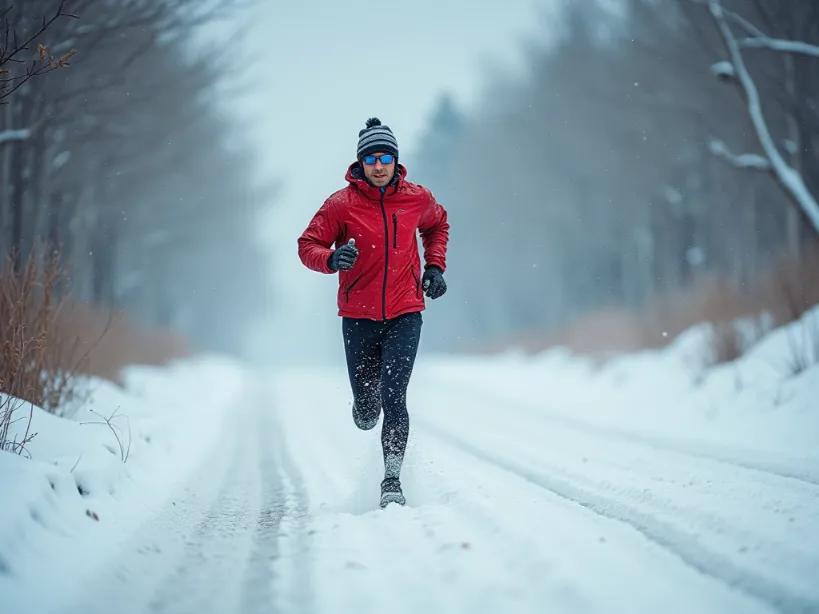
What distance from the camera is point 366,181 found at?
425 centimetres

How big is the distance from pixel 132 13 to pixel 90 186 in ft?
27.0

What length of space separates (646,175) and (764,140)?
12.9 m

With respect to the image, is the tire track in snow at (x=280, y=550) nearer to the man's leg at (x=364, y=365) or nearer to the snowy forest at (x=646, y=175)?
the man's leg at (x=364, y=365)

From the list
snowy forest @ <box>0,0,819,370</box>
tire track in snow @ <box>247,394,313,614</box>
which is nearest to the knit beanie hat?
snowy forest @ <box>0,0,819,370</box>

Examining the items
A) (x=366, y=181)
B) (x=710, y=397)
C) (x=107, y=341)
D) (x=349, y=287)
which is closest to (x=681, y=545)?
(x=349, y=287)

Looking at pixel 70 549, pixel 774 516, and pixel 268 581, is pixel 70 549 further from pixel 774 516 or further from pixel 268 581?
pixel 774 516

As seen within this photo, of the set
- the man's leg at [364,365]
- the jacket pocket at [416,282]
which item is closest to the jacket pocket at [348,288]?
the man's leg at [364,365]

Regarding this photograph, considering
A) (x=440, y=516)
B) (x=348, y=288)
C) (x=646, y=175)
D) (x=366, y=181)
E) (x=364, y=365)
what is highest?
(x=646, y=175)

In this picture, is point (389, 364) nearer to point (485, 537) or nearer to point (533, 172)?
point (485, 537)

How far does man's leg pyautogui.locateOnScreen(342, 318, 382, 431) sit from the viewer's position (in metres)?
4.29

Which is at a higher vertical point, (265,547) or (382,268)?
(382,268)

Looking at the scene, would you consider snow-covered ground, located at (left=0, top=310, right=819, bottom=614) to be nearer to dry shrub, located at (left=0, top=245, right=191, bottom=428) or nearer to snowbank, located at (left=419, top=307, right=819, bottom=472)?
snowbank, located at (left=419, top=307, right=819, bottom=472)

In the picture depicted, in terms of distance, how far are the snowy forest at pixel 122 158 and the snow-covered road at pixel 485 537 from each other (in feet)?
7.23

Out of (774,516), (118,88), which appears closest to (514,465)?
(774,516)
